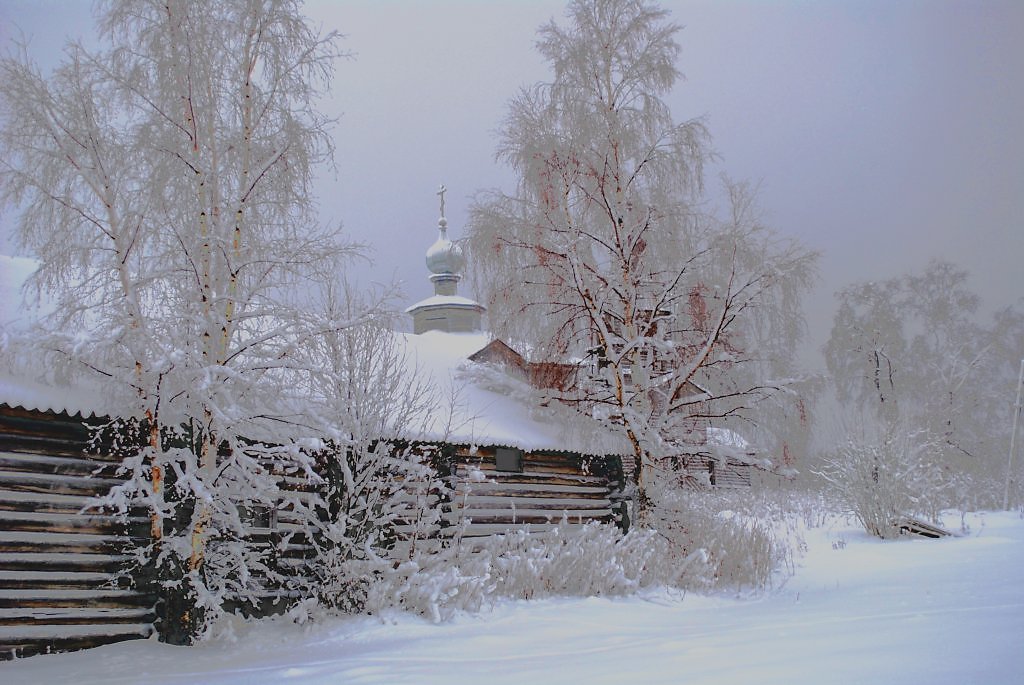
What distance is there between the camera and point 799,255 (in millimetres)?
11477

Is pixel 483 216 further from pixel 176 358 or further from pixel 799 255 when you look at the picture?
pixel 176 358

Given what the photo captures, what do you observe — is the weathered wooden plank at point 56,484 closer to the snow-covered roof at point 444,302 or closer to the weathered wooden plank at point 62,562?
the weathered wooden plank at point 62,562

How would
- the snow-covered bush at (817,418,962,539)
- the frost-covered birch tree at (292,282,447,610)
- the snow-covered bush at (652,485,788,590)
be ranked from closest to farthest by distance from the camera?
the frost-covered birch tree at (292,282,447,610), the snow-covered bush at (652,485,788,590), the snow-covered bush at (817,418,962,539)

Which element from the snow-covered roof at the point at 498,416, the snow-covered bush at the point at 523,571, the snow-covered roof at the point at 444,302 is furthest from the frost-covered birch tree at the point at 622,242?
the snow-covered roof at the point at 444,302

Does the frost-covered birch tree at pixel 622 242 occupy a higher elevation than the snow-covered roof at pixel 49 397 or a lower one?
higher

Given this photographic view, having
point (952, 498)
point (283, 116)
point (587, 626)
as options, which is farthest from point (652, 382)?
point (952, 498)

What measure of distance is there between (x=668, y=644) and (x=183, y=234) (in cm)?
A: 601

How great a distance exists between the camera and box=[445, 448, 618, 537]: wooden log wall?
1197cm

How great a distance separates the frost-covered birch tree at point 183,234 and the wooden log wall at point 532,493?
11.4 feet

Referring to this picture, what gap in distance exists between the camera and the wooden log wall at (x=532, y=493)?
11969 mm

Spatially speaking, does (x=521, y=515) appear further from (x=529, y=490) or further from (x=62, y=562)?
(x=62, y=562)

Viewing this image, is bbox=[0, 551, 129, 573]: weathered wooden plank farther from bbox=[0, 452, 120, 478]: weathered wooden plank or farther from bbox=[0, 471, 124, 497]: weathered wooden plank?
bbox=[0, 452, 120, 478]: weathered wooden plank

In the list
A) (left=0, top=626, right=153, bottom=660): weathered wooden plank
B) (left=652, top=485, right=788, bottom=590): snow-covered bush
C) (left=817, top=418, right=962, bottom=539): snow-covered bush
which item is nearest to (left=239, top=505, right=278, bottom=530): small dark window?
(left=0, top=626, right=153, bottom=660): weathered wooden plank

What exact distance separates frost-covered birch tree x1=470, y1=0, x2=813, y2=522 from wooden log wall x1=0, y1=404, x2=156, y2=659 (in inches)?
248
